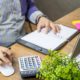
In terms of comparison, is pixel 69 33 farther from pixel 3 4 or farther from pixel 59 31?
pixel 3 4

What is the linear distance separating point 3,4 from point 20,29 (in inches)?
8.8

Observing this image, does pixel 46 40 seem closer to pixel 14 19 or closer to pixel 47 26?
pixel 47 26

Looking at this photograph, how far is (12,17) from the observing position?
59.6 inches

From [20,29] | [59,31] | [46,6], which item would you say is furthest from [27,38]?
[46,6]

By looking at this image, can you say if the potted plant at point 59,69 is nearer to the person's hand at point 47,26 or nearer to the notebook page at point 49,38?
the notebook page at point 49,38

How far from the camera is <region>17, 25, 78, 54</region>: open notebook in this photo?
1174 millimetres

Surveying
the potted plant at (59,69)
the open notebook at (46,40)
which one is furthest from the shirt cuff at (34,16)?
the potted plant at (59,69)

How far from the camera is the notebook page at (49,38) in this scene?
3.91 feet

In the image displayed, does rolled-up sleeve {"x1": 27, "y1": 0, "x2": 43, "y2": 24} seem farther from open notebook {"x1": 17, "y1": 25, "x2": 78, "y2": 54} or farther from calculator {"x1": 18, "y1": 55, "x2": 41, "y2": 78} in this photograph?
calculator {"x1": 18, "y1": 55, "x2": 41, "y2": 78}

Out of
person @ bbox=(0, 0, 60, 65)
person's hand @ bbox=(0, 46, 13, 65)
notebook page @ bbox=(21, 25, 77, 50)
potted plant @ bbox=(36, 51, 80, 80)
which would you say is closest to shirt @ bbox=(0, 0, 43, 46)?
person @ bbox=(0, 0, 60, 65)

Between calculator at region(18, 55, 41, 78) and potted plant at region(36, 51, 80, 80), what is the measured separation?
0.69ft

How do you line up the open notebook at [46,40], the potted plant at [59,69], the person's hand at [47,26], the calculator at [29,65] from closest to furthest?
the potted plant at [59,69] < the calculator at [29,65] < the open notebook at [46,40] < the person's hand at [47,26]

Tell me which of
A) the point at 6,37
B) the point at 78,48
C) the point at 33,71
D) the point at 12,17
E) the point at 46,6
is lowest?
the point at 46,6

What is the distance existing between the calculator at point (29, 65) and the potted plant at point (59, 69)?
21 cm
